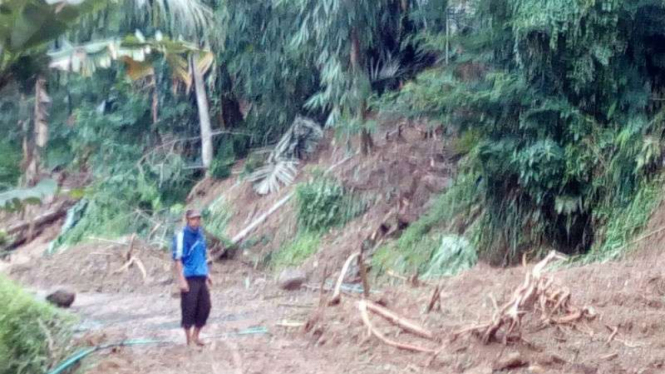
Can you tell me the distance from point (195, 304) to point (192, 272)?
34 cm

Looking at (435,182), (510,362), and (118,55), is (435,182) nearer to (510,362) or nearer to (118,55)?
(118,55)

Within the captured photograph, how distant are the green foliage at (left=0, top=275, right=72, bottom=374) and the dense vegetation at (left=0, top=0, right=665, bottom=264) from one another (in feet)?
7.28

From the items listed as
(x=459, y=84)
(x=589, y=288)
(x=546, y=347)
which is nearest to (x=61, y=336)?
(x=546, y=347)

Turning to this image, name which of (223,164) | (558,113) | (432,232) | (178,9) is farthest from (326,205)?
(178,9)

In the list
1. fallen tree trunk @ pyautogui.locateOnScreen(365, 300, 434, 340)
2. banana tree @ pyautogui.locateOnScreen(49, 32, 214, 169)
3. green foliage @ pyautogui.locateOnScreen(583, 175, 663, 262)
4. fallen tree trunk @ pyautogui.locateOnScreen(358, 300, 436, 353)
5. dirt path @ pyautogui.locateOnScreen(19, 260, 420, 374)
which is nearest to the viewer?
dirt path @ pyautogui.locateOnScreen(19, 260, 420, 374)

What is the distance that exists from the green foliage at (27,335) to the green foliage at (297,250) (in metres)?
10.5

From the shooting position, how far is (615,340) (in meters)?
9.87

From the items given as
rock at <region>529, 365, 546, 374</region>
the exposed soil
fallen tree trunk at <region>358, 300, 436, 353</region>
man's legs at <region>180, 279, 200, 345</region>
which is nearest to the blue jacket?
man's legs at <region>180, 279, 200, 345</region>

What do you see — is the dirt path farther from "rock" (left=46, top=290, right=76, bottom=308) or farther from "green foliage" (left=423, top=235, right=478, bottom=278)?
"green foliage" (left=423, top=235, right=478, bottom=278)

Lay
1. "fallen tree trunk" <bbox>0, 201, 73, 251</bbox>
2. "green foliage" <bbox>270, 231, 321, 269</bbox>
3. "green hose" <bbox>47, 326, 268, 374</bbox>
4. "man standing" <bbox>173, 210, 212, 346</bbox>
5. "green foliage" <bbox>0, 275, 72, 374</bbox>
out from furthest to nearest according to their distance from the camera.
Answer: "fallen tree trunk" <bbox>0, 201, 73, 251</bbox> < "green foliage" <bbox>270, 231, 321, 269</bbox> < "man standing" <bbox>173, 210, 212, 346</bbox> < "green hose" <bbox>47, 326, 268, 374</bbox> < "green foliage" <bbox>0, 275, 72, 374</bbox>

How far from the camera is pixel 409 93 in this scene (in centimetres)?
1630

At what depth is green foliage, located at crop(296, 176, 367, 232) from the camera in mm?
20078

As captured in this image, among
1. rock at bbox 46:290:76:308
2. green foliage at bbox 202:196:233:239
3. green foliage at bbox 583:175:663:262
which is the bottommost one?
green foliage at bbox 202:196:233:239

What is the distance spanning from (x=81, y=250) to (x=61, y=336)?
11.4 m
